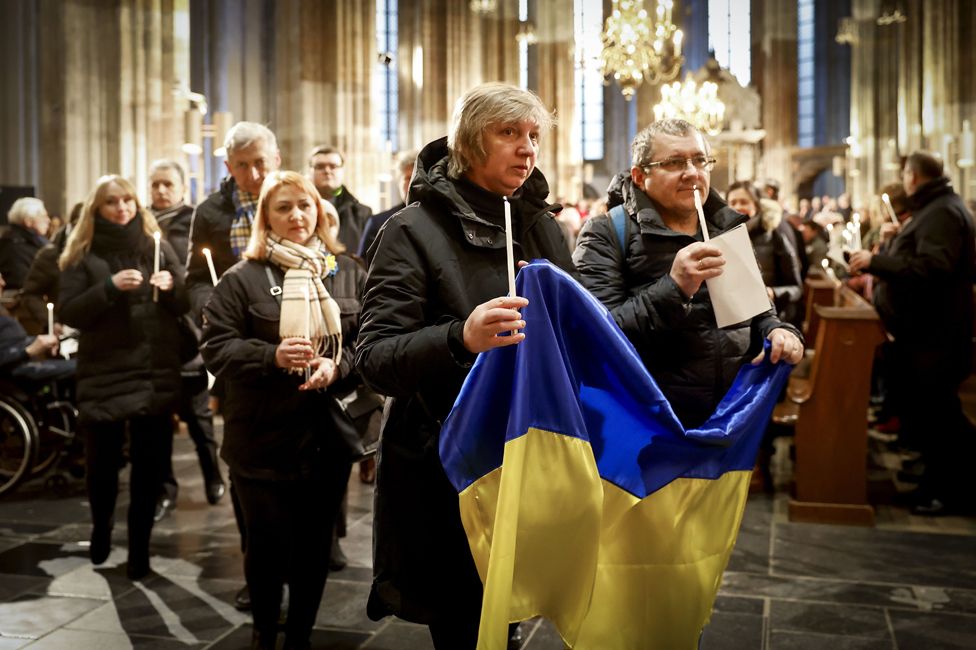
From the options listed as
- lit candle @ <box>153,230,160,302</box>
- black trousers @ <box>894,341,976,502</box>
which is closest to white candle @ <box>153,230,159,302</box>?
lit candle @ <box>153,230,160,302</box>

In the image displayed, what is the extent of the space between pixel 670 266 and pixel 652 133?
0.41m

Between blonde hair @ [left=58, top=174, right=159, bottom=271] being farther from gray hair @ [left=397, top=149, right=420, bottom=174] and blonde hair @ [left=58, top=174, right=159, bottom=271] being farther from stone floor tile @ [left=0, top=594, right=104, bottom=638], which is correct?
stone floor tile @ [left=0, top=594, right=104, bottom=638]

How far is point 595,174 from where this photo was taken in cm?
4028

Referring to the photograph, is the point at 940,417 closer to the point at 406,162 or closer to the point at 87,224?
the point at 406,162

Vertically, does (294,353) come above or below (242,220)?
below

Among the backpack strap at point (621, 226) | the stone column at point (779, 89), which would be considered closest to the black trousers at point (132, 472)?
the backpack strap at point (621, 226)

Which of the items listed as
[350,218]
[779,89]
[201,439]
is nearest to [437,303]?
[350,218]

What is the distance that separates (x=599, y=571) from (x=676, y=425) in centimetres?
41

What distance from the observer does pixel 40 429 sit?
7059 millimetres

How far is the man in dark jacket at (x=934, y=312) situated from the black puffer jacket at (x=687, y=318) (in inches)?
122

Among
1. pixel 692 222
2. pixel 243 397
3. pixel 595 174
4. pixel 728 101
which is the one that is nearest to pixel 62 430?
pixel 243 397

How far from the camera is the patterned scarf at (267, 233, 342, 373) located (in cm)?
376

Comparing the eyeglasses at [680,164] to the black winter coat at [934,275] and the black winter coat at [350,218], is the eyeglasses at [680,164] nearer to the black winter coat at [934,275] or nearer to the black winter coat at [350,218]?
the black winter coat at [350,218]

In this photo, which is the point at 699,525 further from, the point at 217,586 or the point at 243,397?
the point at 217,586
